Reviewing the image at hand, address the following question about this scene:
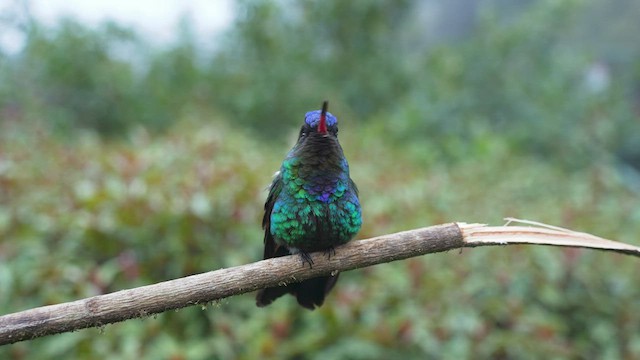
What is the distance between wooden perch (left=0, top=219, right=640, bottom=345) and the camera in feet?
4.15

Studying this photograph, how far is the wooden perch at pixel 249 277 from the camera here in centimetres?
126

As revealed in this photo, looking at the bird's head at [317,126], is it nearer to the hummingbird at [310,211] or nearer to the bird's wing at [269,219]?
the hummingbird at [310,211]

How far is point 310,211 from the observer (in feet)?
5.57

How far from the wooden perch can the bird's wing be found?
287mm

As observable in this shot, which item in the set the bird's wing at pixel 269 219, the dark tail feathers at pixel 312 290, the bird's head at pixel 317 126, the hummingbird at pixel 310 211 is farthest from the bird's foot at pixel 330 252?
the bird's head at pixel 317 126

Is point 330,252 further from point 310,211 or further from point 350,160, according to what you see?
point 350,160

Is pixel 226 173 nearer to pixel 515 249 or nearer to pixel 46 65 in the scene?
Result: pixel 515 249

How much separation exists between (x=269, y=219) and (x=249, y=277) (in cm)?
47

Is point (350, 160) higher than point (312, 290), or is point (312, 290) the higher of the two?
point (350, 160)

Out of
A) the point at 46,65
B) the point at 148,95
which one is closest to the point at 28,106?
the point at 46,65

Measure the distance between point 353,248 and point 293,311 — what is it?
2.18 metres

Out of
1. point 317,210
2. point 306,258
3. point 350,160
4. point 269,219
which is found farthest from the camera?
point 350,160

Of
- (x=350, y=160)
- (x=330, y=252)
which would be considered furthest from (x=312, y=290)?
(x=350, y=160)

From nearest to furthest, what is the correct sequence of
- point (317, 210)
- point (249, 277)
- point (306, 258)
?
point (249, 277)
point (306, 258)
point (317, 210)
